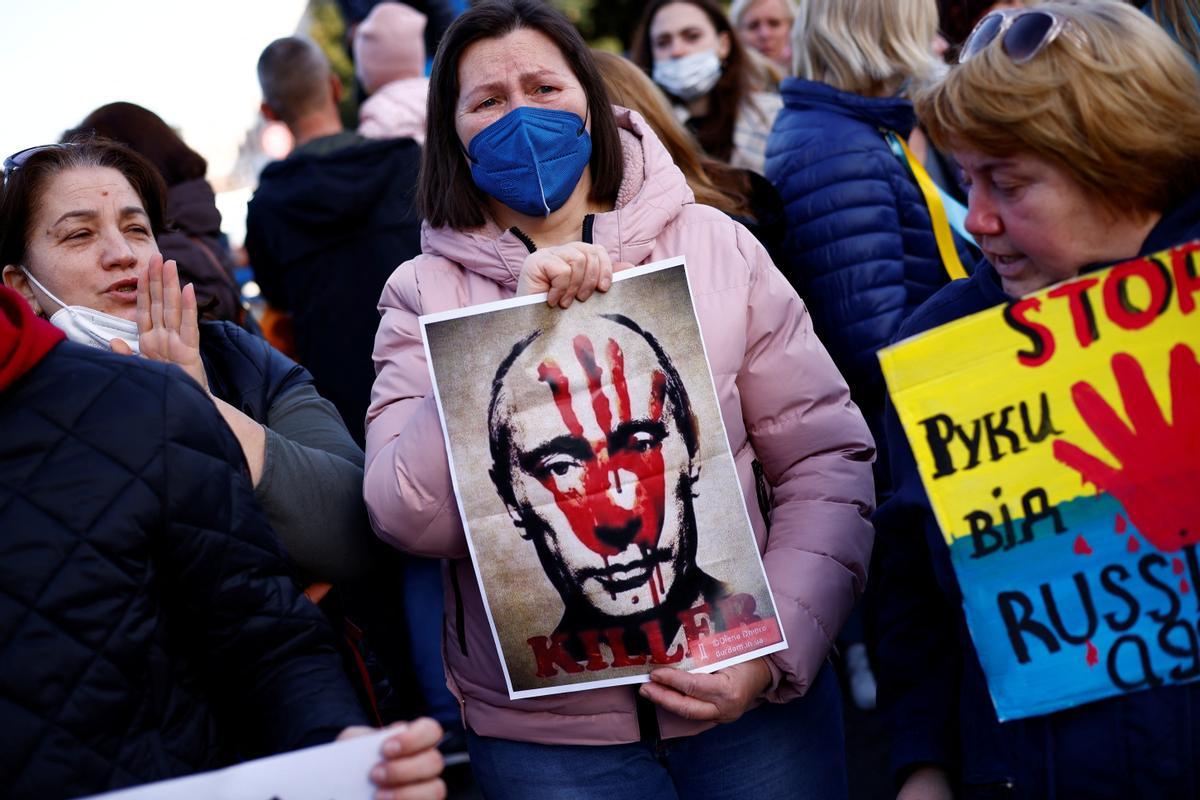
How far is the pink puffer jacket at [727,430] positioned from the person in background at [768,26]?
13.1 feet

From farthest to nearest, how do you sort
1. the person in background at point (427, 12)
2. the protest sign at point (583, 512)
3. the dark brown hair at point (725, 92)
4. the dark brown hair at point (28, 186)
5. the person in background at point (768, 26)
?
the person in background at point (427, 12) → the person in background at point (768, 26) → the dark brown hair at point (725, 92) → the dark brown hair at point (28, 186) → the protest sign at point (583, 512)

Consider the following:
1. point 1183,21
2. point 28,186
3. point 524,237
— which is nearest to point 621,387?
point 524,237

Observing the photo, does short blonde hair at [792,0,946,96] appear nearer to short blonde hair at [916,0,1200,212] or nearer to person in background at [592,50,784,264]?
person in background at [592,50,784,264]

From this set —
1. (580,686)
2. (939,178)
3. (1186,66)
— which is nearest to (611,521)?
(580,686)

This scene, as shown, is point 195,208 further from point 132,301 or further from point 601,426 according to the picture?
point 601,426

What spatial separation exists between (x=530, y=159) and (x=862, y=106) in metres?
1.63

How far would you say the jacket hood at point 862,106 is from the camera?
3.65 meters

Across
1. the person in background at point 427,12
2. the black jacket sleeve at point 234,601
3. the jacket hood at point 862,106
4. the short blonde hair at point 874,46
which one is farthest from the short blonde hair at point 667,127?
the person in background at point 427,12

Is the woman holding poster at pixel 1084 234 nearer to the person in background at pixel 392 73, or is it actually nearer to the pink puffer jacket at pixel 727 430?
the pink puffer jacket at pixel 727 430

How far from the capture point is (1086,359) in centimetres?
173

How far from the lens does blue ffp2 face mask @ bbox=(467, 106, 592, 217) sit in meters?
2.40

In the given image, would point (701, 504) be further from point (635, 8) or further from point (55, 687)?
point (635, 8)

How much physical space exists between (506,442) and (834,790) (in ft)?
3.34

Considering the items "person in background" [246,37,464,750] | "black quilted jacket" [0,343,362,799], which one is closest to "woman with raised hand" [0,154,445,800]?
"black quilted jacket" [0,343,362,799]
